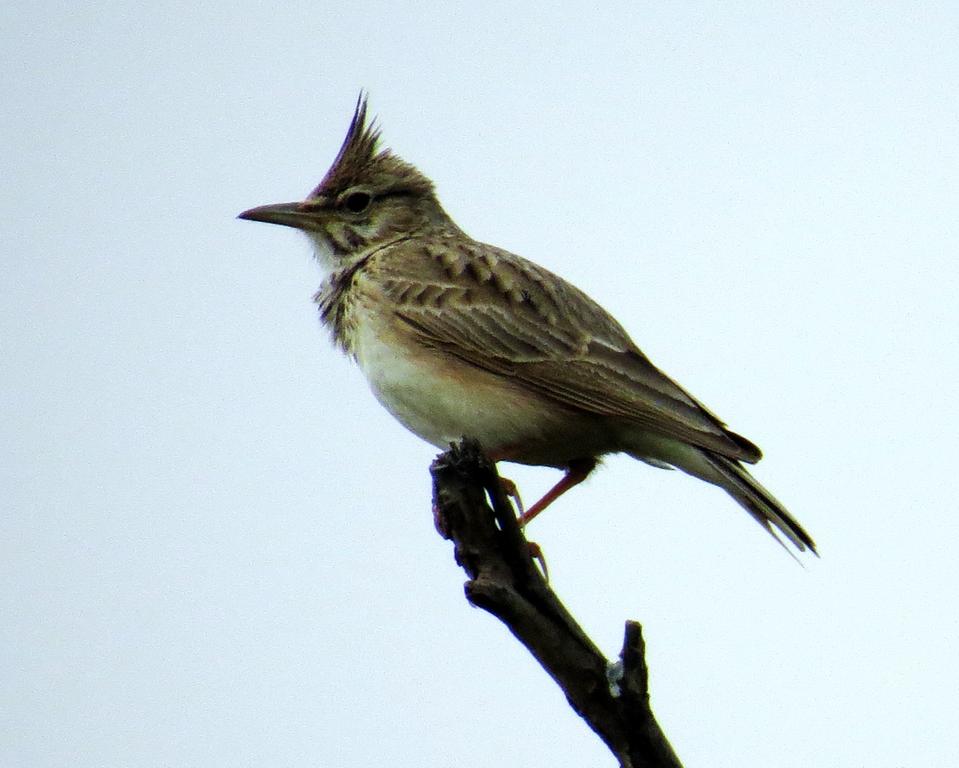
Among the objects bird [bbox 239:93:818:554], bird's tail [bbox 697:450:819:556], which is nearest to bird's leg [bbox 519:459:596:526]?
bird [bbox 239:93:818:554]

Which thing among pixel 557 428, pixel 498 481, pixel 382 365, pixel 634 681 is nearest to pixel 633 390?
pixel 557 428

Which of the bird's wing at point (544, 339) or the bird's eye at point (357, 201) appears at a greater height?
the bird's eye at point (357, 201)

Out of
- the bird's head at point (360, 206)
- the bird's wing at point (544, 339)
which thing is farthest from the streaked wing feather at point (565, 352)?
the bird's head at point (360, 206)

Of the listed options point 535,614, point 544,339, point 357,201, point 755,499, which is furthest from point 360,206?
point 535,614

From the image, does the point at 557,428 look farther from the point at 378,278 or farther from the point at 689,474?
the point at 378,278

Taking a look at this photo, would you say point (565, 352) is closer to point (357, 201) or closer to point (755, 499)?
point (755, 499)

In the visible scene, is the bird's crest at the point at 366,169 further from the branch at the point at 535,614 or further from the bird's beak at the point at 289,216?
the branch at the point at 535,614

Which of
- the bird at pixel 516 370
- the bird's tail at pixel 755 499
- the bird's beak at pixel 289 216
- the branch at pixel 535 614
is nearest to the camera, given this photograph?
the branch at pixel 535 614
